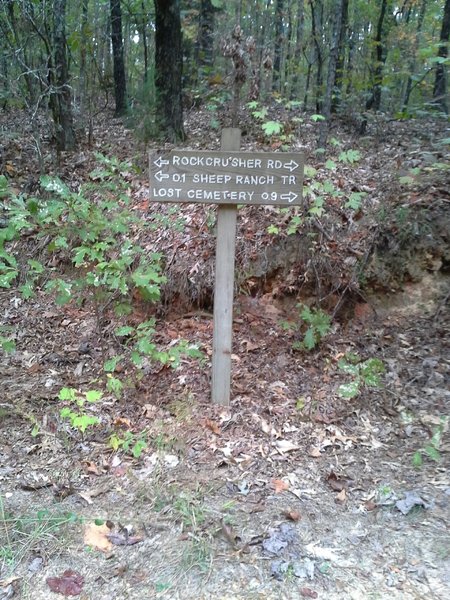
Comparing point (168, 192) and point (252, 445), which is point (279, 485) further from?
point (168, 192)

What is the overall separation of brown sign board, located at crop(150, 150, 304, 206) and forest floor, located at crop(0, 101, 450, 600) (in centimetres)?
174

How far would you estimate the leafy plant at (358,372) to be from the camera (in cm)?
432

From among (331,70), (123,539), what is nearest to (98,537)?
(123,539)

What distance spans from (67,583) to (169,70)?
7.67m

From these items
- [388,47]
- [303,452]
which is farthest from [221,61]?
[303,452]

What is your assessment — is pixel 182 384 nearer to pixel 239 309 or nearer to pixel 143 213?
pixel 239 309

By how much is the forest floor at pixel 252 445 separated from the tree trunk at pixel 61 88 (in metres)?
2.61

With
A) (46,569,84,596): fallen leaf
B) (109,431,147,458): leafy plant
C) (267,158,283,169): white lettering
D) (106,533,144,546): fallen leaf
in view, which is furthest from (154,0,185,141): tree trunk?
(46,569,84,596): fallen leaf

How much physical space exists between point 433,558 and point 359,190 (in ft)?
14.0

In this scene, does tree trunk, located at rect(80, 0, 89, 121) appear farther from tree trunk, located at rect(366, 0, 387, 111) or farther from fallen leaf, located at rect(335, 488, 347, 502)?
fallen leaf, located at rect(335, 488, 347, 502)

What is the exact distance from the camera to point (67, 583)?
8.89ft

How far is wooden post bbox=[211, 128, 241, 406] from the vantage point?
384 centimetres

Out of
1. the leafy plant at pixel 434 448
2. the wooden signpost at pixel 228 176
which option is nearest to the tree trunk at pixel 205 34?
the wooden signpost at pixel 228 176

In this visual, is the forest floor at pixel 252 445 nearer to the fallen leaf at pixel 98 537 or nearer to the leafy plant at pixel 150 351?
the fallen leaf at pixel 98 537
